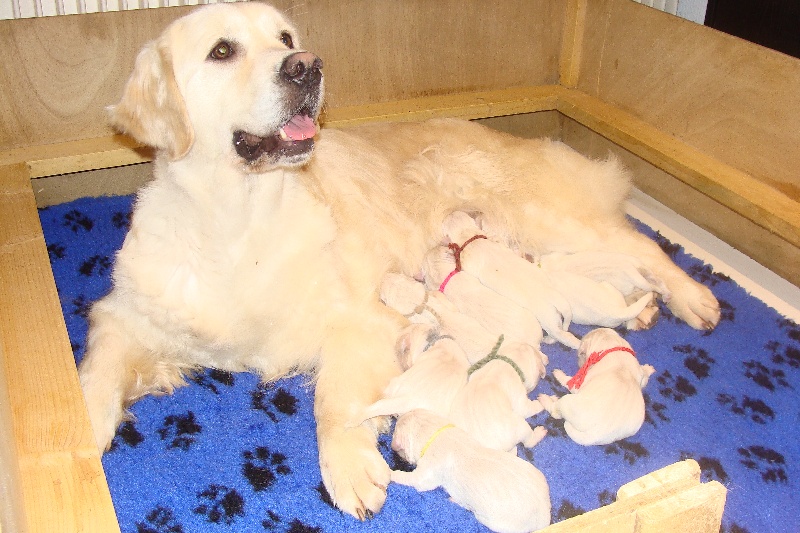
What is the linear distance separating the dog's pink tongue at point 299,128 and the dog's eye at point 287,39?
27cm

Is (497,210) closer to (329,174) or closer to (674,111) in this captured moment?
(329,174)

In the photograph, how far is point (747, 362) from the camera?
241cm

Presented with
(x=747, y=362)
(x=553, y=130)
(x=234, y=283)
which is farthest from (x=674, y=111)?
(x=234, y=283)

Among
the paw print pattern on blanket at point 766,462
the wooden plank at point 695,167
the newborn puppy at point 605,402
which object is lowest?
the paw print pattern on blanket at point 766,462

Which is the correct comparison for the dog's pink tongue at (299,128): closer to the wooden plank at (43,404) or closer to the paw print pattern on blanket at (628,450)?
the wooden plank at (43,404)

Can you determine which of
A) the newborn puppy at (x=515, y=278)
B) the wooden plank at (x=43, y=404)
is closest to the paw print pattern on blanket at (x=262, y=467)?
the wooden plank at (x=43, y=404)

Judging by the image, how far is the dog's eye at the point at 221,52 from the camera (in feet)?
6.26

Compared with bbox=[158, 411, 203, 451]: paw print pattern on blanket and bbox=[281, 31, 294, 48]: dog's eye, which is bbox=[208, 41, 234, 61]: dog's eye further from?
bbox=[158, 411, 203, 451]: paw print pattern on blanket

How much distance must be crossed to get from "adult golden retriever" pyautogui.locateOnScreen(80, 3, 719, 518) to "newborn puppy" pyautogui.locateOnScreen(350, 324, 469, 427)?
77 millimetres

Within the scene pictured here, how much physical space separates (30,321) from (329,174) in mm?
1013

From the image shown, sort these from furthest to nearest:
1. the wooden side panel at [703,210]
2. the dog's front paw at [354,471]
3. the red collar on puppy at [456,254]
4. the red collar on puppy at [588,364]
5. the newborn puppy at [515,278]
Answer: the wooden side panel at [703,210], the red collar on puppy at [456,254], the newborn puppy at [515,278], the red collar on puppy at [588,364], the dog's front paw at [354,471]

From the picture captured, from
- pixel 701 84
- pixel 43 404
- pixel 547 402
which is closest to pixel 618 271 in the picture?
pixel 547 402

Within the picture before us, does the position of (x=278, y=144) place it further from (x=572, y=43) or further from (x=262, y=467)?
(x=572, y=43)

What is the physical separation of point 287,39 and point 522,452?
1339 mm
